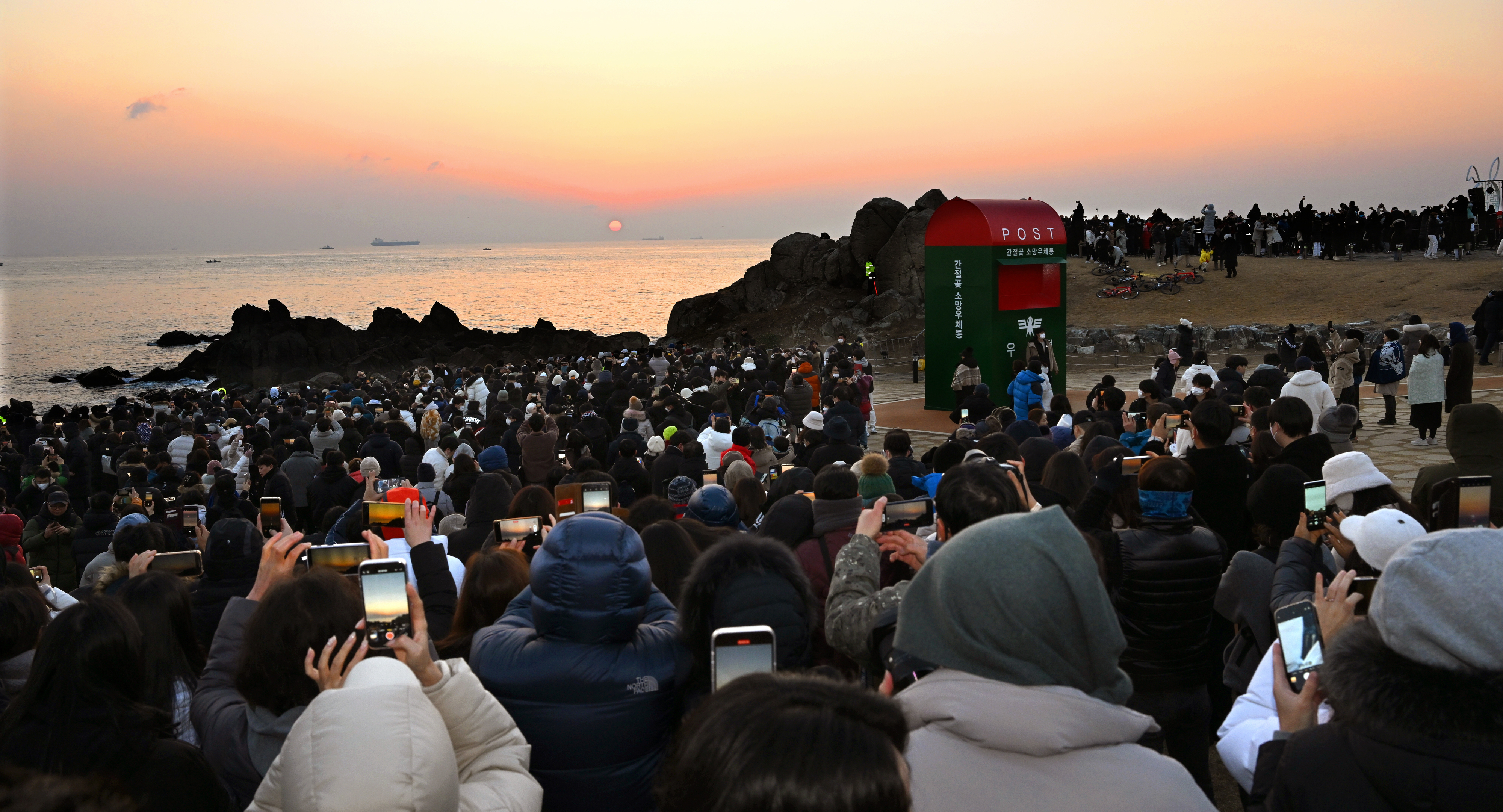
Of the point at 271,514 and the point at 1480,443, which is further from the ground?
the point at 1480,443

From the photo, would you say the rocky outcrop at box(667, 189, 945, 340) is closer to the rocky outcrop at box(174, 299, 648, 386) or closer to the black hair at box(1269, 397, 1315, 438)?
the rocky outcrop at box(174, 299, 648, 386)

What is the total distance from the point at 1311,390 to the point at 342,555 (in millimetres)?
9731

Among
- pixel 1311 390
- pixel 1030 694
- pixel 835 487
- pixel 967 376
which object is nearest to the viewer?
pixel 1030 694

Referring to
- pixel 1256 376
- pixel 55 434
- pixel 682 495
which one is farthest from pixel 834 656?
pixel 55 434

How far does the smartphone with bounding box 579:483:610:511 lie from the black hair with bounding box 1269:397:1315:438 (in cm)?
435

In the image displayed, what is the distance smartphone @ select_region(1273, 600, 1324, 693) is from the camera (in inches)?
98.2

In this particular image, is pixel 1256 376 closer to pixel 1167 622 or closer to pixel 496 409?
pixel 1167 622

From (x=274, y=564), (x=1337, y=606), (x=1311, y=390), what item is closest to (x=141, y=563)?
(x=274, y=564)

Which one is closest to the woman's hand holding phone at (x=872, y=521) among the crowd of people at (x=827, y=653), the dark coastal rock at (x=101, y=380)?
the crowd of people at (x=827, y=653)

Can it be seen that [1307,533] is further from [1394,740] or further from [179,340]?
[179,340]

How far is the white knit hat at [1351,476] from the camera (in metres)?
4.29

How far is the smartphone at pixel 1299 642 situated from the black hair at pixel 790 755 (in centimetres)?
164

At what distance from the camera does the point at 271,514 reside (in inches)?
248

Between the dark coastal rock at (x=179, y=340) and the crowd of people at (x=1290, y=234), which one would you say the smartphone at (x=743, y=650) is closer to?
the crowd of people at (x=1290, y=234)
